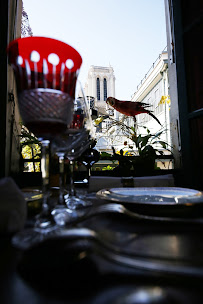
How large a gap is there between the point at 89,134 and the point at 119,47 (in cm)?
826

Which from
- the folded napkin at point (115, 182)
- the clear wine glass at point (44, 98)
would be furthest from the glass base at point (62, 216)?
the folded napkin at point (115, 182)

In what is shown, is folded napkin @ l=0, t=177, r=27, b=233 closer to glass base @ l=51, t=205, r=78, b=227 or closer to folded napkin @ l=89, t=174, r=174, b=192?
glass base @ l=51, t=205, r=78, b=227

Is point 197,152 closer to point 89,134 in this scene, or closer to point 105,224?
point 89,134

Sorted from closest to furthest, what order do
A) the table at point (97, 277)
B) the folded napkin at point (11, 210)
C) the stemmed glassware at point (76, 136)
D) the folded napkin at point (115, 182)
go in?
the table at point (97, 277)
the folded napkin at point (11, 210)
the stemmed glassware at point (76, 136)
the folded napkin at point (115, 182)

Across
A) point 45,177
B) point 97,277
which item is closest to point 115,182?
point 45,177

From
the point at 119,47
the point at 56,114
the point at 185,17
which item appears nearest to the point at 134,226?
the point at 56,114

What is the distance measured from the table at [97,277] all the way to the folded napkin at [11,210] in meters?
0.04

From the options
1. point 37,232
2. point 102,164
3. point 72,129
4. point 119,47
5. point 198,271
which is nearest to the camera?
point 198,271

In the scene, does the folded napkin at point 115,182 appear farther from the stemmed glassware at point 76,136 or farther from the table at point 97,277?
the table at point 97,277

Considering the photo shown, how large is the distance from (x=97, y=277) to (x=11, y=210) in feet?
0.55

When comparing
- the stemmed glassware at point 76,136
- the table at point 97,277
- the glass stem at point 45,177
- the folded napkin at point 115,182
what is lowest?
the table at point 97,277

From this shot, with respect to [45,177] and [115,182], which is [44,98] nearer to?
[45,177]

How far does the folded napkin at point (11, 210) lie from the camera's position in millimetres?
273

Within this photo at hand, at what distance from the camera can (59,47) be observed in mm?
501
